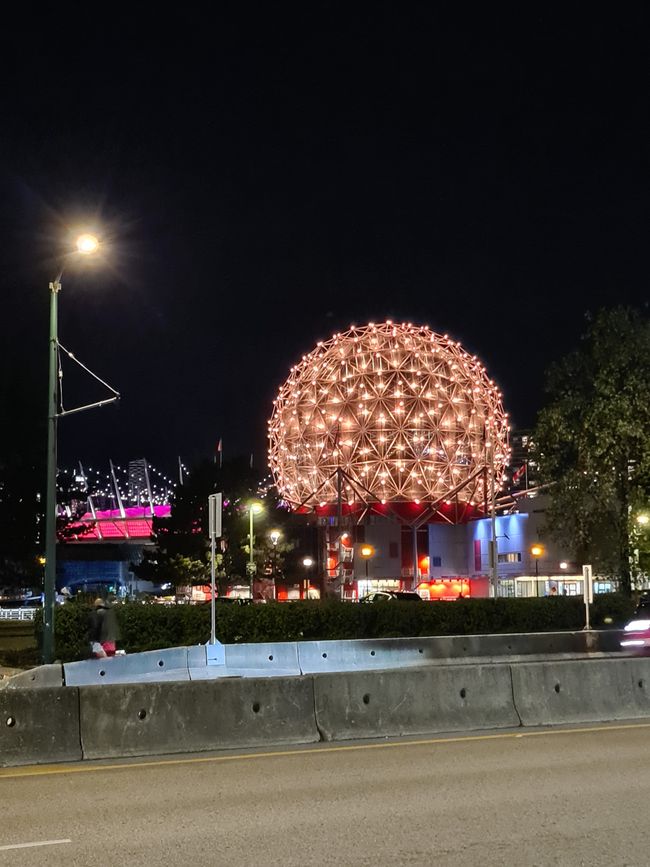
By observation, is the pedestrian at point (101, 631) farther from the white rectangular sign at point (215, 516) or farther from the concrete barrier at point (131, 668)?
the white rectangular sign at point (215, 516)

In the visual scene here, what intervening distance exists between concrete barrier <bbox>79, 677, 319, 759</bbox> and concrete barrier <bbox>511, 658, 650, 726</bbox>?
3.33 metres

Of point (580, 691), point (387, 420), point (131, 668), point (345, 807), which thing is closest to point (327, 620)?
point (131, 668)

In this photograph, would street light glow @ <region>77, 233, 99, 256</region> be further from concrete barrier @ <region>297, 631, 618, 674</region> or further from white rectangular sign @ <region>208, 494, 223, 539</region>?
concrete barrier @ <region>297, 631, 618, 674</region>

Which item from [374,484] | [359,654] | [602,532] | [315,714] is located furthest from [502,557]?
[315,714]

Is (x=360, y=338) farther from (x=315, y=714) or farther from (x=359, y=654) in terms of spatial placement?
(x=315, y=714)

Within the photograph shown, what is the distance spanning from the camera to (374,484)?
74.1 metres

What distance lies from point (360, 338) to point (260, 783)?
65.8m

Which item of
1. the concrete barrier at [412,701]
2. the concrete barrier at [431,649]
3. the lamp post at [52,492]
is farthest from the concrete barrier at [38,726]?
the concrete barrier at [431,649]

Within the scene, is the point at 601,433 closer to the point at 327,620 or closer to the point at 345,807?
the point at 327,620

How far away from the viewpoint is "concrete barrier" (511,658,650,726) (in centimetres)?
1462

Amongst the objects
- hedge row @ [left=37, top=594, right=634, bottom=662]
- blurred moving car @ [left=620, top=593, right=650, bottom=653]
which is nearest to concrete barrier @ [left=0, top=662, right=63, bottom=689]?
hedge row @ [left=37, top=594, right=634, bottom=662]

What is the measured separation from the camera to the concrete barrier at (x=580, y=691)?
14.6 metres

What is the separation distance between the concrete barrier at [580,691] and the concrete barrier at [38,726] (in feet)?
20.3

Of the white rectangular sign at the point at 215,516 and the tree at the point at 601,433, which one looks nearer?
the white rectangular sign at the point at 215,516
